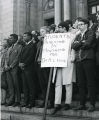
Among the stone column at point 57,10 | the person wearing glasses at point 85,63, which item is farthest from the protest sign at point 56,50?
the stone column at point 57,10

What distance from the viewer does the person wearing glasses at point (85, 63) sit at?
22.0 ft

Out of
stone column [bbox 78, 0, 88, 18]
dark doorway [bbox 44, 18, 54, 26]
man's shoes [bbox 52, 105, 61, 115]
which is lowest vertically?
man's shoes [bbox 52, 105, 61, 115]

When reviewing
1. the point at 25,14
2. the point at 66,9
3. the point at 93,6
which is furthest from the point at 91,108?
the point at 25,14

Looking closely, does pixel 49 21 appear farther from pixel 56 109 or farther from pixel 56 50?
A: pixel 56 109

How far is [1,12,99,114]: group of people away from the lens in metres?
6.80

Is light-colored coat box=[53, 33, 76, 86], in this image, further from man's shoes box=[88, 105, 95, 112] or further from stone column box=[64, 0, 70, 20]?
stone column box=[64, 0, 70, 20]

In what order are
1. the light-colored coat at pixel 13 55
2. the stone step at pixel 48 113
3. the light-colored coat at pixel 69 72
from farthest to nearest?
the light-colored coat at pixel 13 55
the light-colored coat at pixel 69 72
the stone step at pixel 48 113

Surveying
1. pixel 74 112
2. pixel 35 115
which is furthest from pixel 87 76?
pixel 35 115

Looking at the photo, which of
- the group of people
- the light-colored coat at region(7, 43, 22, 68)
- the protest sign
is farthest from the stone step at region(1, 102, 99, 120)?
the light-colored coat at region(7, 43, 22, 68)

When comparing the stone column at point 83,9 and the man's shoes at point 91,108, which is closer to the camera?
the man's shoes at point 91,108

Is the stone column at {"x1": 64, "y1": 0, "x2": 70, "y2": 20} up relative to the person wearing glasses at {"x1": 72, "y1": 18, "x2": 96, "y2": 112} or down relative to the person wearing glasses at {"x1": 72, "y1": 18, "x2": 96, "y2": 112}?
up

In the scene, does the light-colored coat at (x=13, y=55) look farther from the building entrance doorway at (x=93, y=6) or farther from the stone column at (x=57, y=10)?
the building entrance doorway at (x=93, y=6)

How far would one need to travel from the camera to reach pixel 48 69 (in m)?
7.75

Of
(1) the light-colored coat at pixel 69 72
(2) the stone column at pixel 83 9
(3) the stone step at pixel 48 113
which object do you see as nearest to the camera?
(3) the stone step at pixel 48 113
